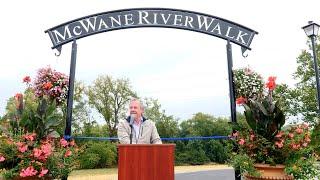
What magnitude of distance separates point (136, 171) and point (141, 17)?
3.93m

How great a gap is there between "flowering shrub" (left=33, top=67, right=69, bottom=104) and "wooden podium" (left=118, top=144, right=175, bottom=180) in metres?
3.56

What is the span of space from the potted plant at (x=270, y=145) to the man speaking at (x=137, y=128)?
4.02 ft

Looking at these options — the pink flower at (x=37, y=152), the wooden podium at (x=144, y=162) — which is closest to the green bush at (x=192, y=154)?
the pink flower at (x=37, y=152)

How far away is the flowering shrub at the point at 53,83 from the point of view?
686 cm

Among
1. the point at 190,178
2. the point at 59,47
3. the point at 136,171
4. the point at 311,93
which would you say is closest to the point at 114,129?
the point at 190,178

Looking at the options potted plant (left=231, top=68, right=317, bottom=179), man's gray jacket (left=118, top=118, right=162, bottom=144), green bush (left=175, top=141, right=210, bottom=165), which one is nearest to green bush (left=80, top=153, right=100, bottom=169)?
green bush (left=175, top=141, right=210, bottom=165)

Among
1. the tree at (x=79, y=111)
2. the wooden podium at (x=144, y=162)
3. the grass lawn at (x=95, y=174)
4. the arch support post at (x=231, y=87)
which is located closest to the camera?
the wooden podium at (x=144, y=162)

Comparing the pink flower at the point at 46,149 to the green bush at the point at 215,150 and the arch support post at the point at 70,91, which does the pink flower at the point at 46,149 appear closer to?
the arch support post at the point at 70,91

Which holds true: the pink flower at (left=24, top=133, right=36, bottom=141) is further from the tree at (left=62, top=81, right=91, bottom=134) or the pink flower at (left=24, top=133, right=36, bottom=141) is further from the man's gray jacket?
the tree at (left=62, top=81, right=91, bottom=134)

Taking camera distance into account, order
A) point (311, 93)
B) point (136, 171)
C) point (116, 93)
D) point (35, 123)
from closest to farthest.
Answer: point (136, 171) < point (35, 123) < point (311, 93) < point (116, 93)

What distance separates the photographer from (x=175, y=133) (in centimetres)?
2211

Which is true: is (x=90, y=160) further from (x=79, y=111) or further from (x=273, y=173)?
(x=273, y=173)

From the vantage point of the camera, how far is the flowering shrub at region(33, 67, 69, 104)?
6855 mm

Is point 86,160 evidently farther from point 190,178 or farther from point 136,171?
point 136,171
